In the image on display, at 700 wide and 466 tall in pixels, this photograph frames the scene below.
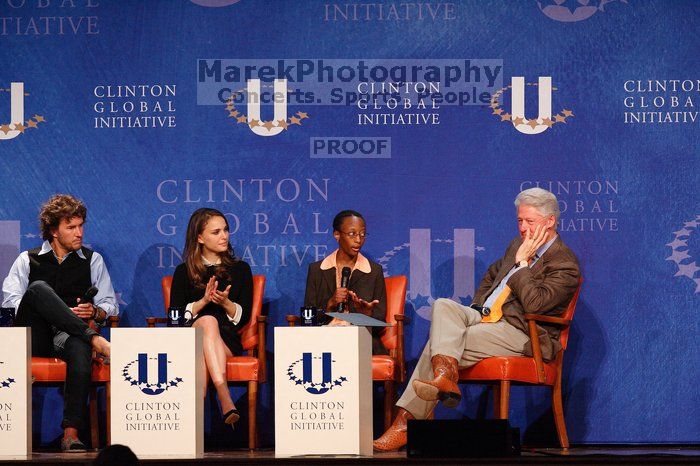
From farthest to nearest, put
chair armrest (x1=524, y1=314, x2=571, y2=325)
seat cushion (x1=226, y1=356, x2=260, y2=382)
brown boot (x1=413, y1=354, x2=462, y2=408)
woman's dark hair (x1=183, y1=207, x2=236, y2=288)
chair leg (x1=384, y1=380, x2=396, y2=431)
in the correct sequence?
woman's dark hair (x1=183, y1=207, x2=236, y2=288), chair leg (x1=384, y1=380, x2=396, y2=431), seat cushion (x1=226, y1=356, x2=260, y2=382), chair armrest (x1=524, y1=314, x2=571, y2=325), brown boot (x1=413, y1=354, x2=462, y2=408)

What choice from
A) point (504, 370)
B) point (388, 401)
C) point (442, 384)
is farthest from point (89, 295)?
point (504, 370)

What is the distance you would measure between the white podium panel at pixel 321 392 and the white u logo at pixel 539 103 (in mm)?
2159

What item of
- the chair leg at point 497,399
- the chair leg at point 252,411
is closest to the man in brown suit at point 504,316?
the chair leg at point 497,399

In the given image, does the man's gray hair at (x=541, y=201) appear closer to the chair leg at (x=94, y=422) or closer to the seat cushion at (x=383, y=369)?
the seat cushion at (x=383, y=369)

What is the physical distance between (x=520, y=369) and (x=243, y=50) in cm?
255

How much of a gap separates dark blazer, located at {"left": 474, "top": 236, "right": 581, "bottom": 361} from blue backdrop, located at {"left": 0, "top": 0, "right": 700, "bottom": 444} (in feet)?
2.39

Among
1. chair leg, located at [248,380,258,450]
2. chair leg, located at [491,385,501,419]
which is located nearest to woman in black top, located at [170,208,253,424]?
chair leg, located at [248,380,258,450]

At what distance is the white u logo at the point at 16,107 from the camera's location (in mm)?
6341

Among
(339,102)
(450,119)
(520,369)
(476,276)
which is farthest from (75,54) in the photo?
(520,369)

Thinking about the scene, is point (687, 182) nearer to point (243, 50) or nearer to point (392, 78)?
point (392, 78)

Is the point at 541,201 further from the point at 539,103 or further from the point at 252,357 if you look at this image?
the point at 252,357

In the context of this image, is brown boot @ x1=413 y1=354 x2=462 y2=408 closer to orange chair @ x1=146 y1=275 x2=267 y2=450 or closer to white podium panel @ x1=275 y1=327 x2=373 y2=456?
white podium panel @ x1=275 y1=327 x2=373 y2=456

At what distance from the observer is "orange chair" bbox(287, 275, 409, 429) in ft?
17.8

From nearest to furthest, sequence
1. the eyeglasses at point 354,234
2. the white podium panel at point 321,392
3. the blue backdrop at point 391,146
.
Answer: the white podium panel at point 321,392 < the eyeglasses at point 354,234 < the blue backdrop at point 391,146
